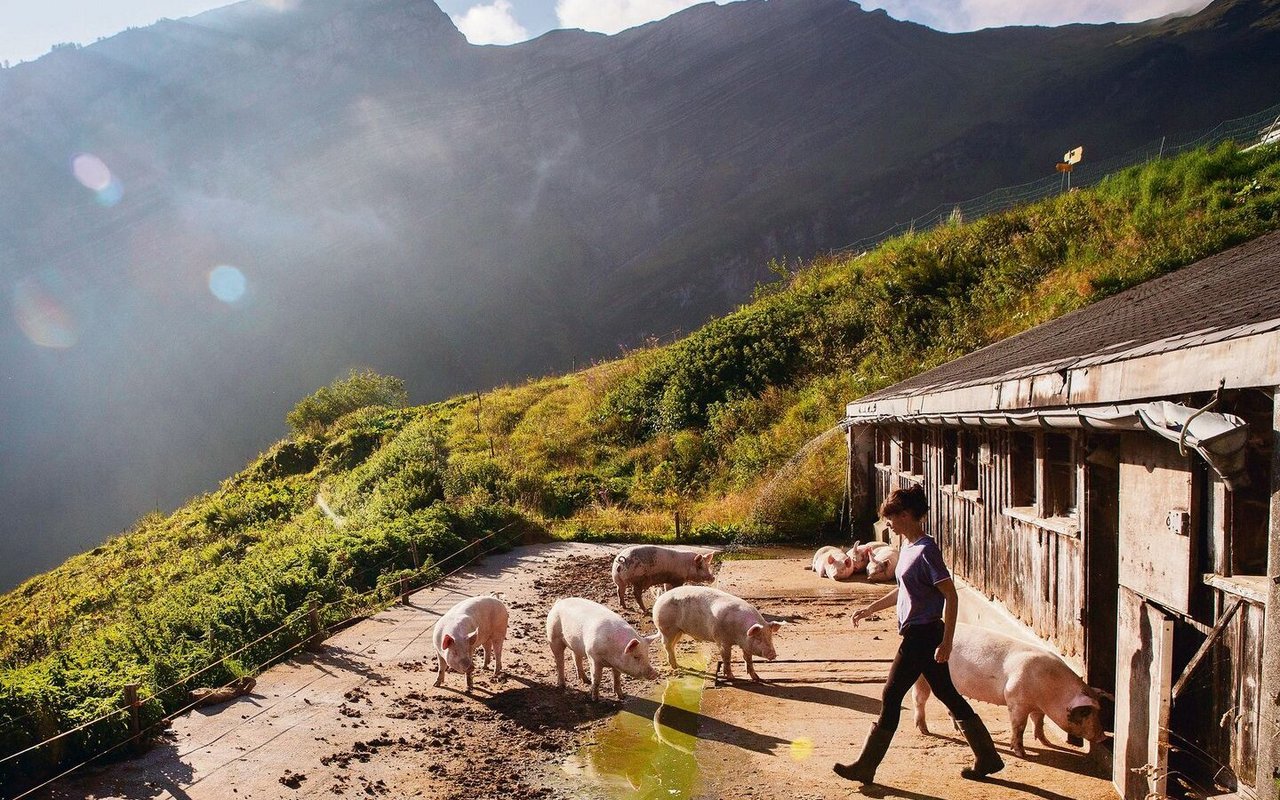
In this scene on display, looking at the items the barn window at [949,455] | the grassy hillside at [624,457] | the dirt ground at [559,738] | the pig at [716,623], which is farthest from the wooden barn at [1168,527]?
the grassy hillside at [624,457]

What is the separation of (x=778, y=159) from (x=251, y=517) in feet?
264

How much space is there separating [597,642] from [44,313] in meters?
110

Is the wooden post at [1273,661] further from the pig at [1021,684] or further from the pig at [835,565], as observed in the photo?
the pig at [835,565]

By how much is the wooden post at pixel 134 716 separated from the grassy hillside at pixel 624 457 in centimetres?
65

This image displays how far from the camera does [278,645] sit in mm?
9664

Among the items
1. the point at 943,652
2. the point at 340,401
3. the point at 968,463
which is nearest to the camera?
the point at 943,652

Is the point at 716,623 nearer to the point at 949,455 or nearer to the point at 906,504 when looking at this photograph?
the point at 906,504

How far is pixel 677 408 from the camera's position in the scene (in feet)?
90.0

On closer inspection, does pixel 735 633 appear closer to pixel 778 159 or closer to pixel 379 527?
pixel 379 527

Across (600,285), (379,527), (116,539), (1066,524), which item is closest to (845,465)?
(379,527)

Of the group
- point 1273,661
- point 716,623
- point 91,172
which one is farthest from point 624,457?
point 91,172

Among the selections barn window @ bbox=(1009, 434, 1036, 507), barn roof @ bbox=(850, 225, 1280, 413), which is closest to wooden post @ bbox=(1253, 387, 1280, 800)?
barn roof @ bbox=(850, 225, 1280, 413)

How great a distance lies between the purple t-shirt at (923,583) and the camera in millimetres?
4699

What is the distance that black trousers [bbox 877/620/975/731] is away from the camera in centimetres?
476
